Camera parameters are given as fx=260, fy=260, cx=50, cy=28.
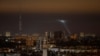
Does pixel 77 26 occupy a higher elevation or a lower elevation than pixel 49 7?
lower

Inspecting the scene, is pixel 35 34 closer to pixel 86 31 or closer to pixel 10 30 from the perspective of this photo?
pixel 10 30

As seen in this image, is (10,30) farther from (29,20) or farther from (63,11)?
(63,11)

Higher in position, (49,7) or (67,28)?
(49,7)

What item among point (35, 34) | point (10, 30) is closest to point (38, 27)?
point (35, 34)

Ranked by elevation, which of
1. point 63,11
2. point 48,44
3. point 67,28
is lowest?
point 48,44

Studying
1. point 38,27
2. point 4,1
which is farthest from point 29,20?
point 4,1

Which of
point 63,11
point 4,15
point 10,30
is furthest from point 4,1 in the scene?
point 63,11

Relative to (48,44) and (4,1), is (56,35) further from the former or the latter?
(4,1)
